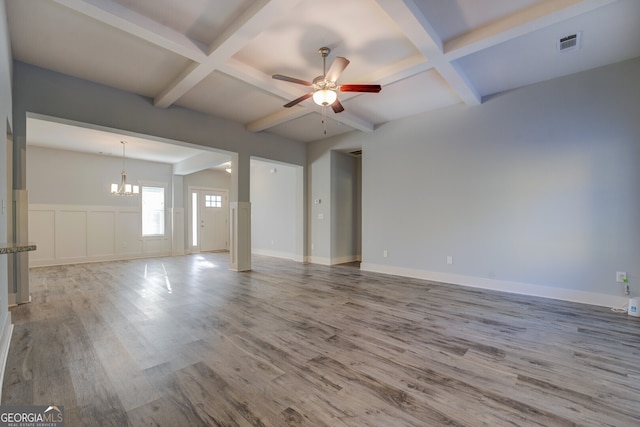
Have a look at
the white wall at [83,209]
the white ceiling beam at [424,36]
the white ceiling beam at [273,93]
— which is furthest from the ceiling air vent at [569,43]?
the white wall at [83,209]

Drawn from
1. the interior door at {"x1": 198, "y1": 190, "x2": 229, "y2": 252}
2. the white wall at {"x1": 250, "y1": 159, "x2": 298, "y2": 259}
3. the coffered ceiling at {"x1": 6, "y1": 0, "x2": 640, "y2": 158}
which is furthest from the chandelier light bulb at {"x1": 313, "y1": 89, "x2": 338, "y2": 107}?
the interior door at {"x1": 198, "y1": 190, "x2": 229, "y2": 252}

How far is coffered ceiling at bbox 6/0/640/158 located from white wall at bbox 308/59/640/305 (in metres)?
0.46

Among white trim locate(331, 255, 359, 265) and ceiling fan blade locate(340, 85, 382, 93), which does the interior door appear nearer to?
white trim locate(331, 255, 359, 265)

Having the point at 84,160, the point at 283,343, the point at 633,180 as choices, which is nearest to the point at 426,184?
the point at 633,180

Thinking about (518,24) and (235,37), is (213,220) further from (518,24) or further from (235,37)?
(518,24)

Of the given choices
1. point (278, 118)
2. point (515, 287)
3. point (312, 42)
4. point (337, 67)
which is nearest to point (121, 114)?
point (278, 118)

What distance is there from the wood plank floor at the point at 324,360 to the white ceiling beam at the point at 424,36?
2.94 meters

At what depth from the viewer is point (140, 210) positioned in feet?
26.5

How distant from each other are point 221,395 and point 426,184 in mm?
4578

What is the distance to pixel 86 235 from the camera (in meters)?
7.15

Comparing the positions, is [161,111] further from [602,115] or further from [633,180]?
[633,180]

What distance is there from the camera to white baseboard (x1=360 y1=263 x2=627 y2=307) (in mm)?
3516

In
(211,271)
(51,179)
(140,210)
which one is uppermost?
(51,179)

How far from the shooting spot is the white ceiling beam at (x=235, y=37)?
2391 mm
